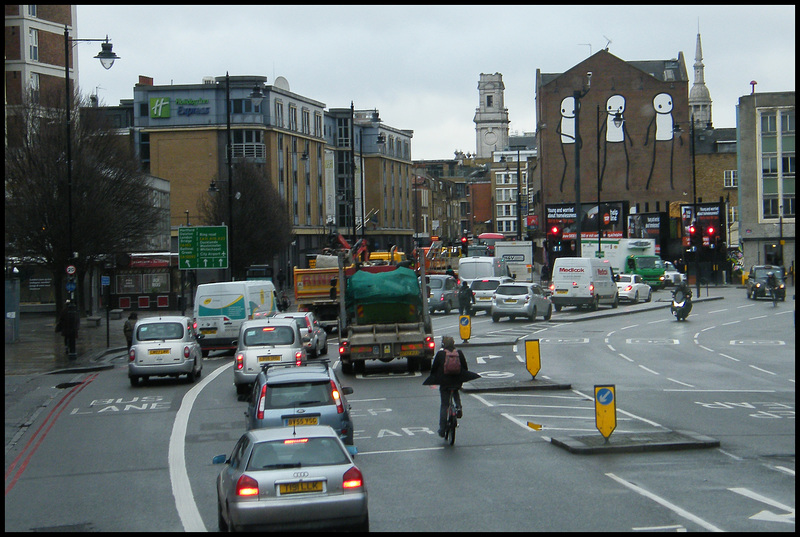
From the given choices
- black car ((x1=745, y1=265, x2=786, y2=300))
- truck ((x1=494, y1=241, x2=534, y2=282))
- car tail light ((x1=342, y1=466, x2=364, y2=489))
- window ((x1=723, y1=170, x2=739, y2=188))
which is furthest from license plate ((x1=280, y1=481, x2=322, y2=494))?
Answer: window ((x1=723, y1=170, x2=739, y2=188))

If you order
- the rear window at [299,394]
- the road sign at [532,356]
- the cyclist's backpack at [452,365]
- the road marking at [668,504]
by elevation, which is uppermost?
the cyclist's backpack at [452,365]

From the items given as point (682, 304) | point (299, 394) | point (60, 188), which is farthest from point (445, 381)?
point (60, 188)

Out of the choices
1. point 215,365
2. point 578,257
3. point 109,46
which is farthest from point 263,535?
point 578,257

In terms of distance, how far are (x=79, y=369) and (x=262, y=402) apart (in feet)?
60.4

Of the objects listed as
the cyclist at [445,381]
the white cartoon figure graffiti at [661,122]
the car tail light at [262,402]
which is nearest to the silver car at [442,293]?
the cyclist at [445,381]

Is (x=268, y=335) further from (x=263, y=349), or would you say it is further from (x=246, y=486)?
(x=246, y=486)

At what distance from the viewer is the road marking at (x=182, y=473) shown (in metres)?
11.1

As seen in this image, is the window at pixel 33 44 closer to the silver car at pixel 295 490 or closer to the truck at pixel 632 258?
the truck at pixel 632 258

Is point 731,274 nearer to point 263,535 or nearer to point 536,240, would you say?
point 536,240

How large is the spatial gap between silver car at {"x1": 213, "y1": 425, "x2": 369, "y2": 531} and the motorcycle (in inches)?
1385

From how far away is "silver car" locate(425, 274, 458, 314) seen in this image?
49562mm

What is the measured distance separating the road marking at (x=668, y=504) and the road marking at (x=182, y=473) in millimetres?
5144

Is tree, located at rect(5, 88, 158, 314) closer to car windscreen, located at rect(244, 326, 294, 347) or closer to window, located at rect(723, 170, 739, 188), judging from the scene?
car windscreen, located at rect(244, 326, 294, 347)

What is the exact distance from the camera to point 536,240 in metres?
104
